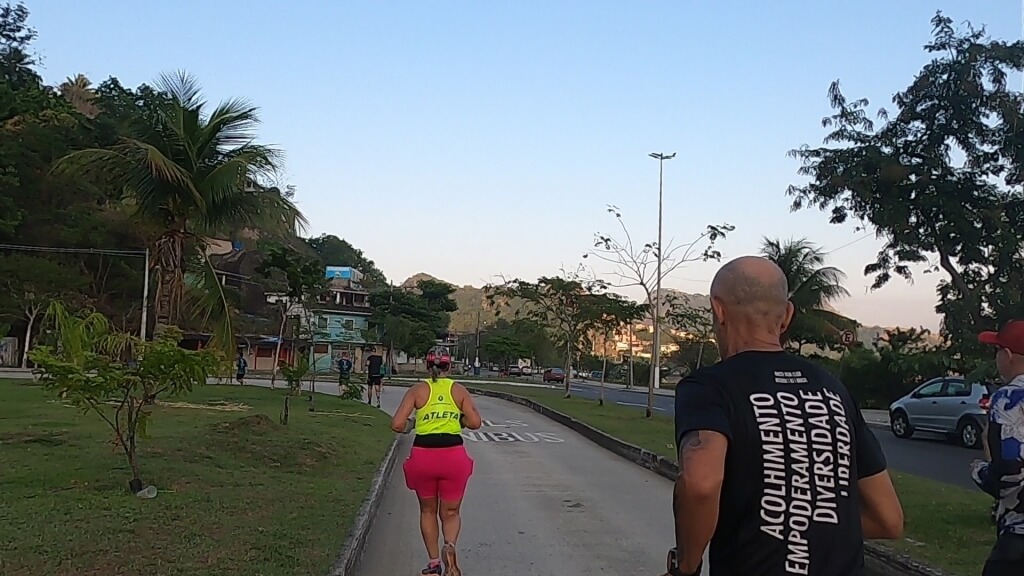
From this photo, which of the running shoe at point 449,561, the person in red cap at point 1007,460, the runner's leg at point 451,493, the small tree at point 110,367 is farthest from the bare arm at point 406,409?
the person in red cap at point 1007,460

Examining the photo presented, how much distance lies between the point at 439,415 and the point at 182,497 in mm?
3506

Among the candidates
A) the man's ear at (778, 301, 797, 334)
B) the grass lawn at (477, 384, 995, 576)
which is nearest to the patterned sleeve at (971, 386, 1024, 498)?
the man's ear at (778, 301, 797, 334)

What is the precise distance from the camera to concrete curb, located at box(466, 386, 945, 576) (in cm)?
740

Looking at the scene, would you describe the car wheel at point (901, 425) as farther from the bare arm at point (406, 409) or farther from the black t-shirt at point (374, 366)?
the bare arm at point (406, 409)

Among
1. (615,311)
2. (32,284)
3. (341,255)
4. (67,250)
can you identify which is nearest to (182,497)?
(615,311)

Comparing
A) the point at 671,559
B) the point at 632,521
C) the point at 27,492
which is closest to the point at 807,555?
the point at 671,559

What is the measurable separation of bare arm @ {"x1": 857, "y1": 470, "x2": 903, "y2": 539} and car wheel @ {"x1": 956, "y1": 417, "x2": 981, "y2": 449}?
1936cm

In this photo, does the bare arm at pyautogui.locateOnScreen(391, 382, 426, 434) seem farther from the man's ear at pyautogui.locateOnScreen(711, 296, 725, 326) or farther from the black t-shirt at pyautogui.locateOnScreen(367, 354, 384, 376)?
the black t-shirt at pyautogui.locateOnScreen(367, 354, 384, 376)

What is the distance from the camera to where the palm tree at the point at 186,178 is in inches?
696

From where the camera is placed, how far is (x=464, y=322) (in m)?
144

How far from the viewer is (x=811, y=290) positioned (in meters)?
45.6

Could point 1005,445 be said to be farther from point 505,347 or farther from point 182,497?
point 505,347

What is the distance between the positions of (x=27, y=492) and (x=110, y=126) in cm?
3918

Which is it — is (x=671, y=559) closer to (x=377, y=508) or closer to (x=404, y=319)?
(x=377, y=508)
